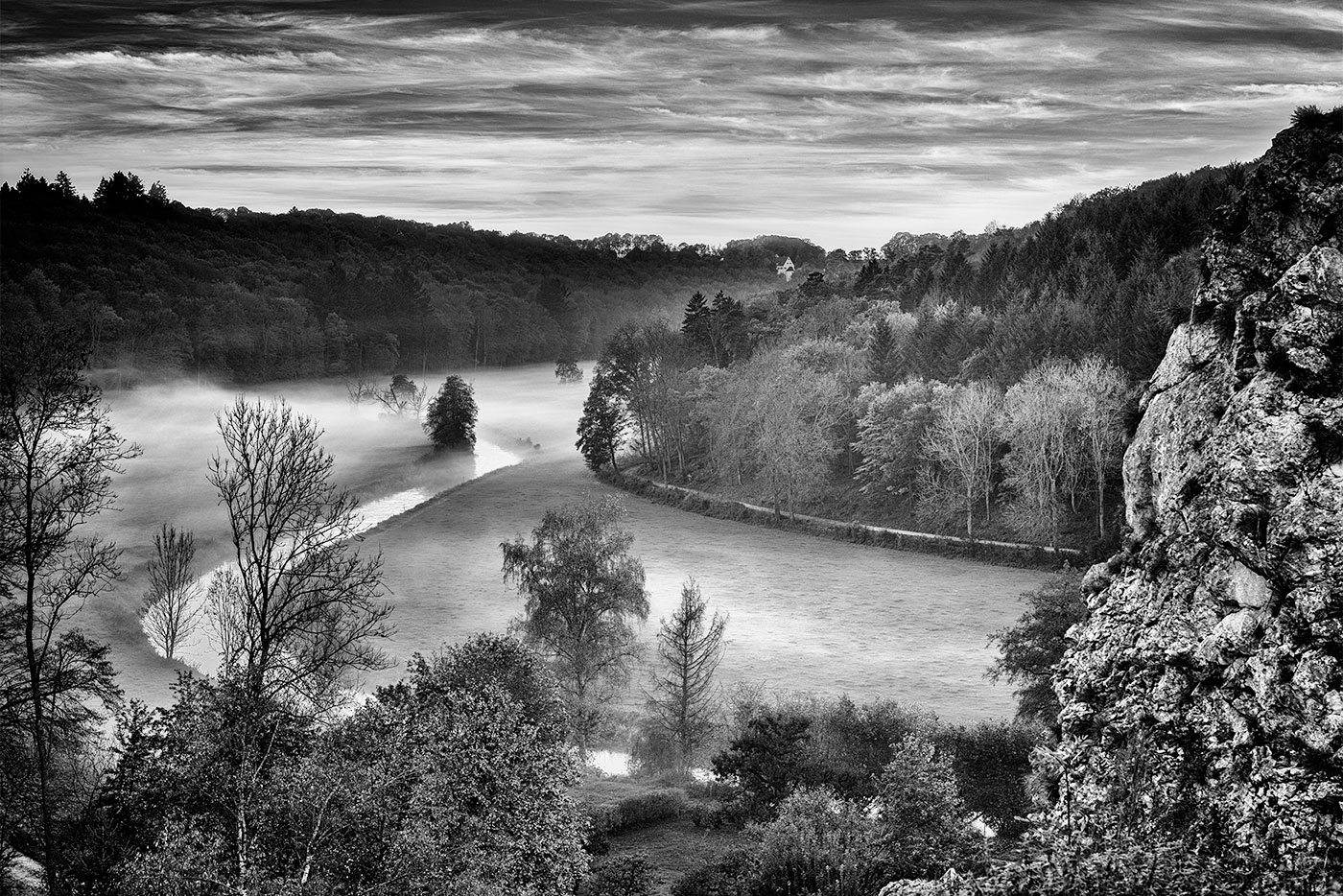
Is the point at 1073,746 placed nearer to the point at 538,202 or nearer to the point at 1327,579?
the point at 1327,579

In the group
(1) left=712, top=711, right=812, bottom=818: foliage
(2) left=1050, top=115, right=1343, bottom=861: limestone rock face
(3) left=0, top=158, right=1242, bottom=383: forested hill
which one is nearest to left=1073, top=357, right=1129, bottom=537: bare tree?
(3) left=0, top=158, right=1242, bottom=383: forested hill

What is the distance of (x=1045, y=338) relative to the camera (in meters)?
83.2

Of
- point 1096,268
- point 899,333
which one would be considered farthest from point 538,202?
point 1096,268

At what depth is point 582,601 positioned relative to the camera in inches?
1854

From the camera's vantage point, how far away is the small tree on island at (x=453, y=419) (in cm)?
9719

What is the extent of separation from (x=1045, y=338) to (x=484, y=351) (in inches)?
3857

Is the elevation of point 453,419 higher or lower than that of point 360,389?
lower

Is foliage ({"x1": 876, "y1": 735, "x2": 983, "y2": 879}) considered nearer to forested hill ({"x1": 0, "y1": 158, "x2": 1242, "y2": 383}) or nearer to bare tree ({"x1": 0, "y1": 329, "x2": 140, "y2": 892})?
bare tree ({"x1": 0, "y1": 329, "x2": 140, "y2": 892})

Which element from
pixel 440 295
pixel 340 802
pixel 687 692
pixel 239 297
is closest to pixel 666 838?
pixel 687 692

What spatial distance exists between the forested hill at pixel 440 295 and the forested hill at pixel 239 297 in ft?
0.98

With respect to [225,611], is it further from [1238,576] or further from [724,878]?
[1238,576]

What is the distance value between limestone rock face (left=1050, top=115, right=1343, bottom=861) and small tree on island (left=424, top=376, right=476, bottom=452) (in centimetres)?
7429

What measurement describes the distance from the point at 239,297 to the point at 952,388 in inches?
3626

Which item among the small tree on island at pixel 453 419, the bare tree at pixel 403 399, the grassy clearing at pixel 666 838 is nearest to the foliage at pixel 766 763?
the grassy clearing at pixel 666 838
